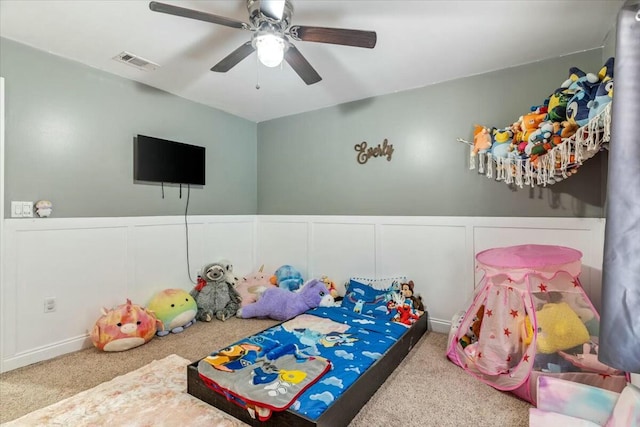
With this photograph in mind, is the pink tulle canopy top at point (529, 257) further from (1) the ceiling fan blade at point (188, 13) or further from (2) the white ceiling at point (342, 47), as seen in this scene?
(1) the ceiling fan blade at point (188, 13)

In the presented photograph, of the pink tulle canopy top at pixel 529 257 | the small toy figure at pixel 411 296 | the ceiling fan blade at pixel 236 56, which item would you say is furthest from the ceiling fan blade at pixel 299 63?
the small toy figure at pixel 411 296

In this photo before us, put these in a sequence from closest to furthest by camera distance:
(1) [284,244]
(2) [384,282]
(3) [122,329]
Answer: (3) [122,329] → (2) [384,282] → (1) [284,244]

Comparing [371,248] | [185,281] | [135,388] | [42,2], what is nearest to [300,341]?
[135,388]

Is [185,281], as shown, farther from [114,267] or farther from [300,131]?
[300,131]

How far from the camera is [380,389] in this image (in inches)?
78.9

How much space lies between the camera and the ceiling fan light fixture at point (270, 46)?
1759 mm

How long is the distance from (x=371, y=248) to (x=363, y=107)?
1.58 metres

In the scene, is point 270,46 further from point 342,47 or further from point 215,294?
point 215,294

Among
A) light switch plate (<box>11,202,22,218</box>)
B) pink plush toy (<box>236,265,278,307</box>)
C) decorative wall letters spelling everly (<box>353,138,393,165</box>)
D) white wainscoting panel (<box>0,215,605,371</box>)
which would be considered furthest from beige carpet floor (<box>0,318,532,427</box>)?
decorative wall letters spelling everly (<box>353,138,393,165</box>)

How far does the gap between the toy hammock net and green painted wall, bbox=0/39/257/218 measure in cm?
296

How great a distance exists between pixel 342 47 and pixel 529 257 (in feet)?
6.59

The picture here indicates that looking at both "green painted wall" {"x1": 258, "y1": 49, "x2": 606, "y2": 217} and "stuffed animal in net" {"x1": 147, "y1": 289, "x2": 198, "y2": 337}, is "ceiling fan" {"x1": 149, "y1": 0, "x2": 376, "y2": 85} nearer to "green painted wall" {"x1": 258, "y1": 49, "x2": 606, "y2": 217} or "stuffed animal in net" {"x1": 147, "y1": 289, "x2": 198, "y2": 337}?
"green painted wall" {"x1": 258, "y1": 49, "x2": 606, "y2": 217}

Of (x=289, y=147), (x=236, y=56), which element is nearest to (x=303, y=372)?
(x=236, y=56)

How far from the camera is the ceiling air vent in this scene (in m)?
2.46
